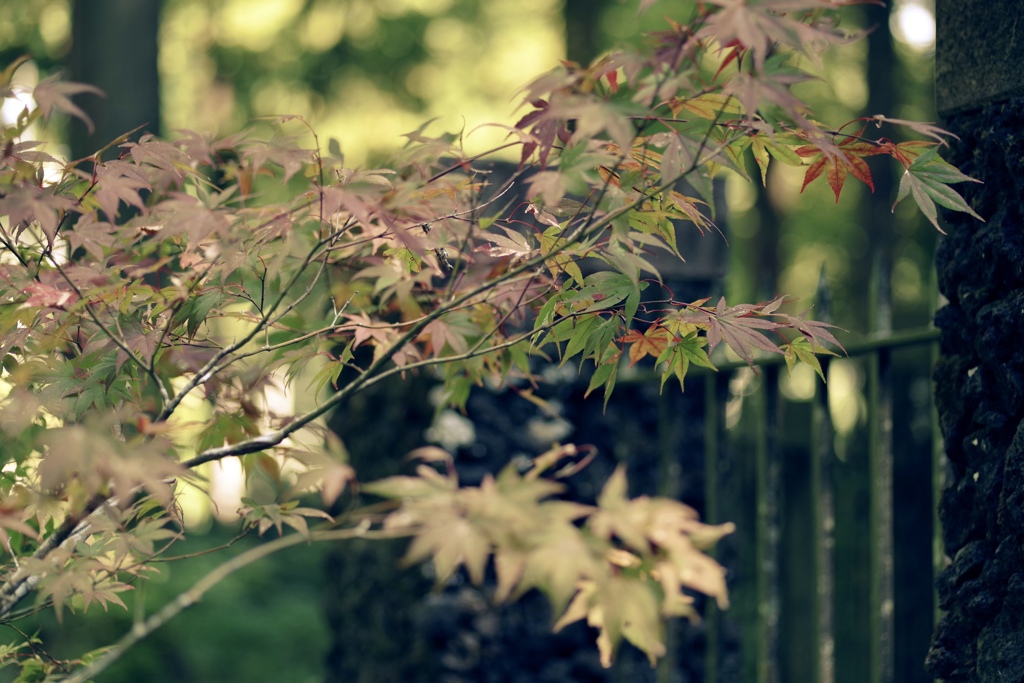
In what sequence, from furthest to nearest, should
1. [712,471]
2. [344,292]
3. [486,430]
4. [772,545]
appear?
[486,430] → [712,471] → [772,545] → [344,292]

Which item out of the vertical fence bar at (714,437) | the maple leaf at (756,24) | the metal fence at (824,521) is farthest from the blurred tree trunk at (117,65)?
the maple leaf at (756,24)

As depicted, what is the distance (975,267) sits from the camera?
6.13 ft

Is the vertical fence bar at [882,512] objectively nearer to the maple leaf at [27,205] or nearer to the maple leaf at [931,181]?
the maple leaf at [931,181]

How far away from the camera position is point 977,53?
1867 mm

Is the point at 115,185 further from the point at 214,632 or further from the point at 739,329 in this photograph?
the point at 214,632

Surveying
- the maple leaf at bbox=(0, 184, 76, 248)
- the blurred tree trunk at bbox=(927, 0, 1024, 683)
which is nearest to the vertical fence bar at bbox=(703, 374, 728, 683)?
the blurred tree trunk at bbox=(927, 0, 1024, 683)

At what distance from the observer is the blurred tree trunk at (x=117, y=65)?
570 centimetres

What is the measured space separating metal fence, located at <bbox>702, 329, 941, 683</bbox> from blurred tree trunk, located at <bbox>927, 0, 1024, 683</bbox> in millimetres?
227

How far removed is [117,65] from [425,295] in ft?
15.0

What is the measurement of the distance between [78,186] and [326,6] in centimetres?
970

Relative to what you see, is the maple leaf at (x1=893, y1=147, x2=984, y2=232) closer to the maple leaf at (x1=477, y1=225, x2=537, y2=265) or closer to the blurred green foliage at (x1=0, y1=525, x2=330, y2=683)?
the maple leaf at (x1=477, y1=225, x2=537, y2=265)

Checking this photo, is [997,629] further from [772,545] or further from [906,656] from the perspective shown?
[906,656]

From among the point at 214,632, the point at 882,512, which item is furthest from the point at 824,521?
the point at 214,632

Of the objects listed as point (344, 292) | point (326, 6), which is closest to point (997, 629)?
point (344, 292)
